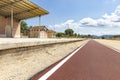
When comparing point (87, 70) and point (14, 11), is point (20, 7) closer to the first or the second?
point (14, 11)

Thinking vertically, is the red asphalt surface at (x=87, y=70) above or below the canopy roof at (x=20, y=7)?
below

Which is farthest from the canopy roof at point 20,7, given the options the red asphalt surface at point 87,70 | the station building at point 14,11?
the red asphalt surface at point 87,70

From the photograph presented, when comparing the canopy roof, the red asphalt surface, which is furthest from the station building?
the red asphalt surface

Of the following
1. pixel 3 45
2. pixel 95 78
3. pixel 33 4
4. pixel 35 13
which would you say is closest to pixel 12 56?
pixel 3 45

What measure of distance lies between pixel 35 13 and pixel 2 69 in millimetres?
28719

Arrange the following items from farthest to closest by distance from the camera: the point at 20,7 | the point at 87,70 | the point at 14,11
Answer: the point at 14,11 < the point at 20,7 < the point at 87,70

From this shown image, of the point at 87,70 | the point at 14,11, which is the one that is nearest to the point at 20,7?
the point at 14,11

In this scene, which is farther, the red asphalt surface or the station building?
the station building

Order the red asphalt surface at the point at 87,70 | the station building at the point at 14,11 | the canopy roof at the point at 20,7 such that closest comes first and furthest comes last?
the red asphalt surface at the point at 87,70
the canopy roof at the point at 20,7
the station building at the point at 14,11

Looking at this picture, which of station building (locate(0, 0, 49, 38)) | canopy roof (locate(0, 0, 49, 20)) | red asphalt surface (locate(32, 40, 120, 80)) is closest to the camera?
red asphalt surface (locate(32, 40, 120, 80))

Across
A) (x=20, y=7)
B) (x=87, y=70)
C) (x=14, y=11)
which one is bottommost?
(x=87, y=70)

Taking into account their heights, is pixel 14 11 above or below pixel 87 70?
above

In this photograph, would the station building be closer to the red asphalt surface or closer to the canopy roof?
the canopy roof

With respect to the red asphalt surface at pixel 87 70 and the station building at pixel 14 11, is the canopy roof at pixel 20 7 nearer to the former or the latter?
the station building at pixel 14 11
